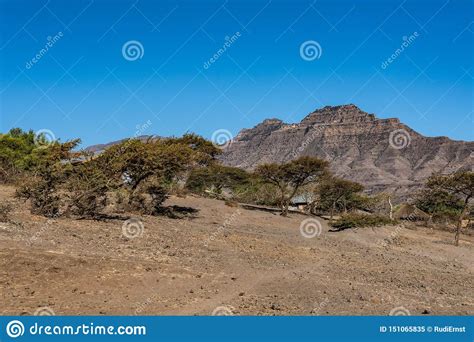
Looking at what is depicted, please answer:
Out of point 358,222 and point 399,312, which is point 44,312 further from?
point 358,222

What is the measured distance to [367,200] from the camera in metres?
60.7

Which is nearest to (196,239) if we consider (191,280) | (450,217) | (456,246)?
(191,280)

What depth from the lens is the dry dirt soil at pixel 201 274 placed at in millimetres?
10500

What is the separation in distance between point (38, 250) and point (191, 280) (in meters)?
3.89

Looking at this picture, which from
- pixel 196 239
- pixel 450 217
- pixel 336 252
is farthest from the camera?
pixel 450 217

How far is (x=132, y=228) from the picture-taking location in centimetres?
2042

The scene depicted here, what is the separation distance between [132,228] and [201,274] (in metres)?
7.69

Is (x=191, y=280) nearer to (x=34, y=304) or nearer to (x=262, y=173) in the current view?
(x=34, y=304)
